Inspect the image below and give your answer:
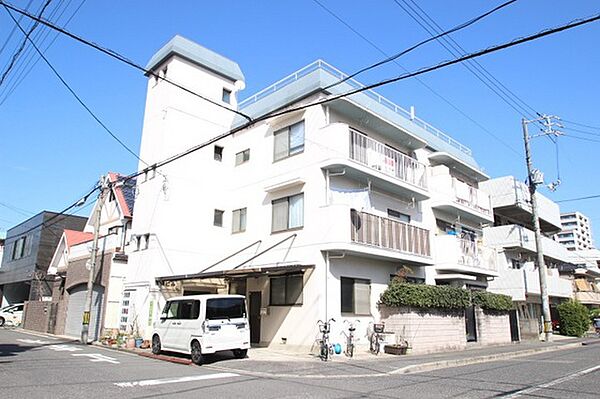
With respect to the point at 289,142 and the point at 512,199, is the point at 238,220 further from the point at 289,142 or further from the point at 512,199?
the point at 512,199

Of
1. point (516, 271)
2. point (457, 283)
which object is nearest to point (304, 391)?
point (457, 283)

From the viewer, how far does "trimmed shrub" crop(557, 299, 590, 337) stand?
29.8 m

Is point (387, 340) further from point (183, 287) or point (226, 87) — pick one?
point (226, 87)

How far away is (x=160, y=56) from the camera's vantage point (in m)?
21.9

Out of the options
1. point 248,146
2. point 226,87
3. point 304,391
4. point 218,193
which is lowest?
point 304,391

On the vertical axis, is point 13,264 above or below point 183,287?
above

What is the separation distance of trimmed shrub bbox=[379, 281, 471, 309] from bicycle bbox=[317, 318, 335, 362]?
305 cm

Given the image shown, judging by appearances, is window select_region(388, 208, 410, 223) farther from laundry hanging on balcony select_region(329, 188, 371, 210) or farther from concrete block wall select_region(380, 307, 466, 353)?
concrete block wall select_region(380, 307, 466, 353)

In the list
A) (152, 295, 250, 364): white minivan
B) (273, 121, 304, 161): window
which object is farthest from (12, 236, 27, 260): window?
(152, 295, 250, 364): white minivan

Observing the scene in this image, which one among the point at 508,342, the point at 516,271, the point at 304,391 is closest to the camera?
the point at 304,391

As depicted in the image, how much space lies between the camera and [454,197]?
22.6 meters

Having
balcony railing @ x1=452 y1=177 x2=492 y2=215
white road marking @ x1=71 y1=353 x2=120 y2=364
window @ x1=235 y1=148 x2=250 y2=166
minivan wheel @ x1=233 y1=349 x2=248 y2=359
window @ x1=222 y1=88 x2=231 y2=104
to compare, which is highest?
window @ x1=222 y1=88 x2=231 y2=104

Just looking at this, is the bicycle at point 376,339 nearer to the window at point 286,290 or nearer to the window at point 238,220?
the window at point 286,290

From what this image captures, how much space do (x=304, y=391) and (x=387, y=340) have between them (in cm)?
837
